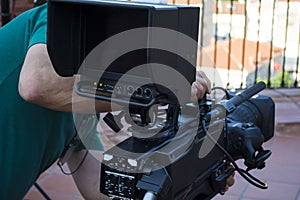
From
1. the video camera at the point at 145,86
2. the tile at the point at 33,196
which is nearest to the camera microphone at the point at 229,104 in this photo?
the video camera at the point at 145,86

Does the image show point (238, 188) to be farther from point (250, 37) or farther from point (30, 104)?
point (250, 37)

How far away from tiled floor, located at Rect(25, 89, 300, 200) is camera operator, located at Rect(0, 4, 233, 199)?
50.7 inches

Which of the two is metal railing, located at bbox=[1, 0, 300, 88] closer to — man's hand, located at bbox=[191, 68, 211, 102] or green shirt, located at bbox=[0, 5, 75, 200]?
green shirt, located at bbox=[0, 5, 75, 200]

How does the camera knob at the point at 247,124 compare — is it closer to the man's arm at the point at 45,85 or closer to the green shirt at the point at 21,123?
the man's arm at the point at 45,85

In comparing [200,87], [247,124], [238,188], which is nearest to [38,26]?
[200,87]

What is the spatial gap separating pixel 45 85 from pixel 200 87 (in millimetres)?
389

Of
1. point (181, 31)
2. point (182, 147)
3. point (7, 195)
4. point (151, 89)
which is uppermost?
point (181, 31)

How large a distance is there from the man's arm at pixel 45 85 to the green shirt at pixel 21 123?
13 cm

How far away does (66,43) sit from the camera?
1.47m

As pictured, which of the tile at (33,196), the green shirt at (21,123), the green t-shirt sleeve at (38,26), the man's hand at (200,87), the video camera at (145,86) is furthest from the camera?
the tile at (33,196)

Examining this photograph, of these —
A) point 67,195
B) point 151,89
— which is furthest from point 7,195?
A: point 67,195

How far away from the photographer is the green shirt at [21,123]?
69.9 inches

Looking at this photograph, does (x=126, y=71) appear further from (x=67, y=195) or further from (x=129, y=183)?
(x=67, y=195)

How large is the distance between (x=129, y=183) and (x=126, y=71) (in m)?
0.25
